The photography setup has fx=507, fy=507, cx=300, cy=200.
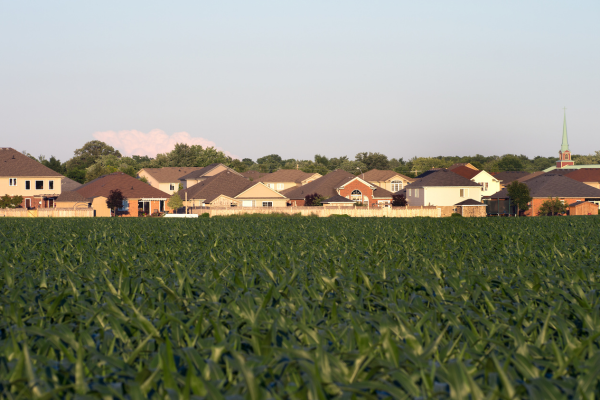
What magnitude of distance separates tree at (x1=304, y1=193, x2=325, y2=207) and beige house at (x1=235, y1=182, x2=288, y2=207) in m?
4.99

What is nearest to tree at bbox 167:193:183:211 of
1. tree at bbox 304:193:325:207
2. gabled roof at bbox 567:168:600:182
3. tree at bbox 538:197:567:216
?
tree at bbox 304:193:325:207

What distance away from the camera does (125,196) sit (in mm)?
68312

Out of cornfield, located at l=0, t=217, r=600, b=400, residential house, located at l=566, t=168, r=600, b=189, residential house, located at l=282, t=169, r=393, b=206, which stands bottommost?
cornfield, located at l=0, t=217, r=600, b=400

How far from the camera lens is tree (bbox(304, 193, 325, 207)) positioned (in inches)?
2940

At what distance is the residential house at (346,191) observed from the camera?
80.0m

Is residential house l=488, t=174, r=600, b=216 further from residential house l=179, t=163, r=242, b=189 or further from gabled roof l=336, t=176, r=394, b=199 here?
residential house l=179, t=163, r=242, b=189

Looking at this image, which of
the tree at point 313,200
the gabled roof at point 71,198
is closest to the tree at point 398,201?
the tree at point 313,200

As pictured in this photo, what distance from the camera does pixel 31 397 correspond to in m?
2.89

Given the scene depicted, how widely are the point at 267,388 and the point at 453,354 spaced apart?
5.23 feet

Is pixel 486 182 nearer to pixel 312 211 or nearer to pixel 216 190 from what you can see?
pixel 216 190

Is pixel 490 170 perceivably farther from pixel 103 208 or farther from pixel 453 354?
pixel 453 354

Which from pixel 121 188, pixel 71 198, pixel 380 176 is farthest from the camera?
pixel 380 176

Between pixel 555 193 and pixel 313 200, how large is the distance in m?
35.1

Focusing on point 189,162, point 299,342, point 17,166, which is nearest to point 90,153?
point 189,162
